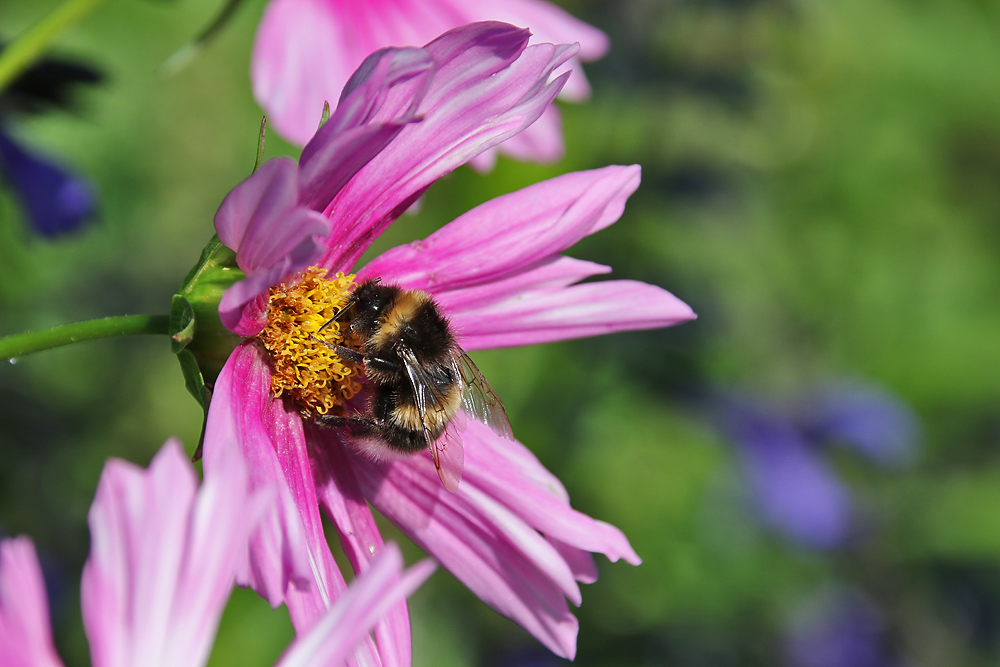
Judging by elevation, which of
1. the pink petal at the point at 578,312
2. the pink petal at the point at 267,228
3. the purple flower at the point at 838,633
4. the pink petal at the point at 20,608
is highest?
the pink petal at the point at 267,228

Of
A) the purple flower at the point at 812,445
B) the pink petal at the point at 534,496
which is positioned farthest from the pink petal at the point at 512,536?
the purple flower at the point at 812,445

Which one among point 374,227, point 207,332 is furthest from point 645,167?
point 207,332

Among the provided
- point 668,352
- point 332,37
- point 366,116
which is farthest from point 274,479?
point 668,352

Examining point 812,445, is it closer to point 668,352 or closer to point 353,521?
point 668,352

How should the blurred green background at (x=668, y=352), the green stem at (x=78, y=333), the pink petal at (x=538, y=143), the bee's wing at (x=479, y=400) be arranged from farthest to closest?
1. the blurred green background at (x=668, y=352)
2. the pink petal at (x=538, y=143)
3. the bee's wing at (x=479, y=400)
4. the green stem at (x=78, y=333)

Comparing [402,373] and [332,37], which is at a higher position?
[332,37]

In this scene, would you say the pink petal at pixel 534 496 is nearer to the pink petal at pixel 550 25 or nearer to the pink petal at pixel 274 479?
the pink petal at pixel 274 479

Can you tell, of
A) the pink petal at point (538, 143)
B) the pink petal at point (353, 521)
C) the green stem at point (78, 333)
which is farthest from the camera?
the pink petal at point (538, 143)

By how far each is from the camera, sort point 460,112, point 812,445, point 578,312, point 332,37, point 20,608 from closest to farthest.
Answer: point 20,608 → point 460,112 → point 578,312 → point 332,37 → point 812,445
